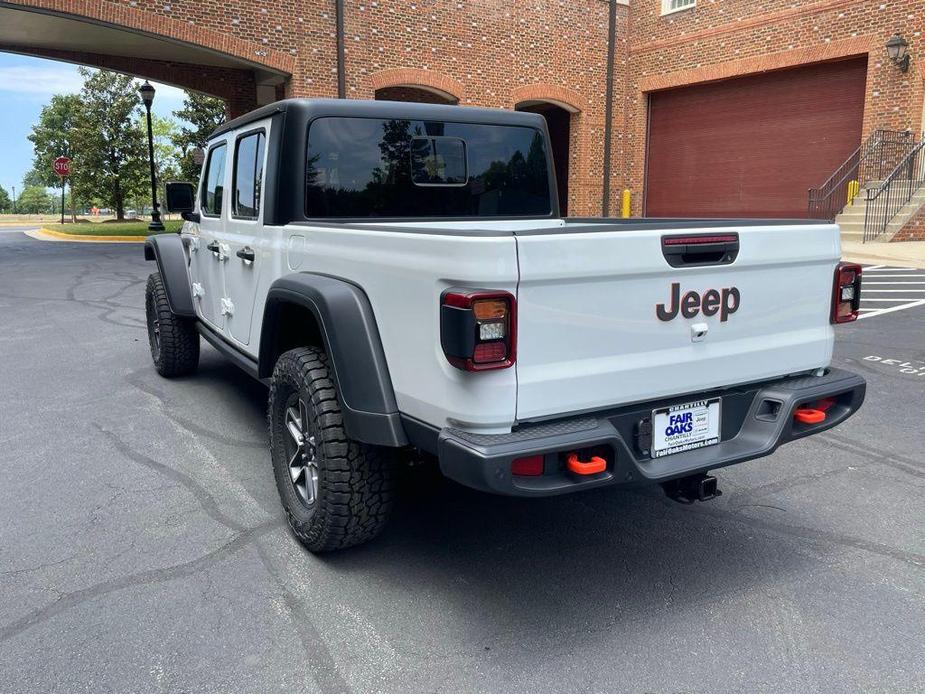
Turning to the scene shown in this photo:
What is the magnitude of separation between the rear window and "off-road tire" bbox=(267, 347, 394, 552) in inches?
41.9

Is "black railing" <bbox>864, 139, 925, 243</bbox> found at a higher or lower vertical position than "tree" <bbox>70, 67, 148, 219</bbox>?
lower

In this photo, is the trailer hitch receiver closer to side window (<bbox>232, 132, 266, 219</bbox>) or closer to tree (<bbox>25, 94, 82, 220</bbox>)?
side window (<bbox>232, 132, 266, 219</bbox>)

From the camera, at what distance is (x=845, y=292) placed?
11.1ft

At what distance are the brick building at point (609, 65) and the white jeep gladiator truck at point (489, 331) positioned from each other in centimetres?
1419

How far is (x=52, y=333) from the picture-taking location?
8.48 metres

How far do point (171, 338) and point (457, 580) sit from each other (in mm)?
3980

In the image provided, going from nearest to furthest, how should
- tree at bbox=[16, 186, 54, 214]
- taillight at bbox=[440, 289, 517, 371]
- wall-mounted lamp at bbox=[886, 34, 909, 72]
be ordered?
taillight at bbox=[440, 289, 517, 371], wall-mounted lamp at bbox=[886, 34, 909, 72], tree at bbox=[16, 186, 54, 214]

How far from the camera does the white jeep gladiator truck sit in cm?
253

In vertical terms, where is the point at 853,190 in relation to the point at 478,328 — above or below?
above

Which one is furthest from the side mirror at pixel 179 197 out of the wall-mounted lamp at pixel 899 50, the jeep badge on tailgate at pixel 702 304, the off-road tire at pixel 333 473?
the wall-mounted lamp at pixel 899 50

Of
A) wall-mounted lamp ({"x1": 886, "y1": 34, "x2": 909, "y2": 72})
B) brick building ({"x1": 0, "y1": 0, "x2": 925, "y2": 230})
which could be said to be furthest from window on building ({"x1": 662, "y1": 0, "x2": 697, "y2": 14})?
wall-mounted lamp ({"x1": 886, "y1": 34, "x2": 909, "y2": 72})

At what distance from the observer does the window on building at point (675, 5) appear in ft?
70.0

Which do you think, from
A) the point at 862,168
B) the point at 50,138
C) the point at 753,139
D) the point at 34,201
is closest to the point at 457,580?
the point at 862,168

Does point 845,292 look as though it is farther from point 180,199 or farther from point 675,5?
point 675,5
